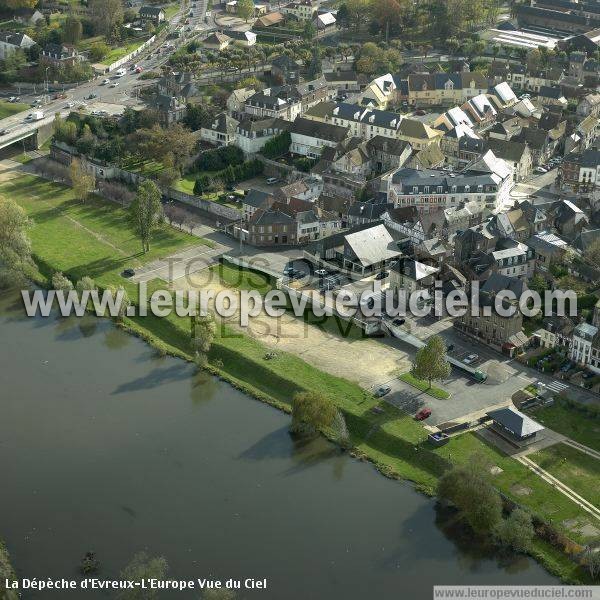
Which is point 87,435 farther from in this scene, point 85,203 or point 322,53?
point 322,53

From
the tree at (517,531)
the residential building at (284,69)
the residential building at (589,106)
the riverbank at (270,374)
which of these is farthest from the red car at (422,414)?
Result: the residential building at (284,69)

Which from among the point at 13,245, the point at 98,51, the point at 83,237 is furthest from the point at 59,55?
the point at 13,245

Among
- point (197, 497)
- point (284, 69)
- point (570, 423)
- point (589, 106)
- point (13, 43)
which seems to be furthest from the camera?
point (13, 43)

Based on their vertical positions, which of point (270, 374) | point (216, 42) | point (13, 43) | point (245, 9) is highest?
point (245, 9)

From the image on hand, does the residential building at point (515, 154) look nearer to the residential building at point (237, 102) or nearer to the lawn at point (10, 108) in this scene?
the residential building at point (237, 102)

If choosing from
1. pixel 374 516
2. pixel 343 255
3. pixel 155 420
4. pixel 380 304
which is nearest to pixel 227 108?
pixel 343 255

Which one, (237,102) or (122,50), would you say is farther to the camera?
(122,50)

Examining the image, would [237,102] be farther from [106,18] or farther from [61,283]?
[61,283]
